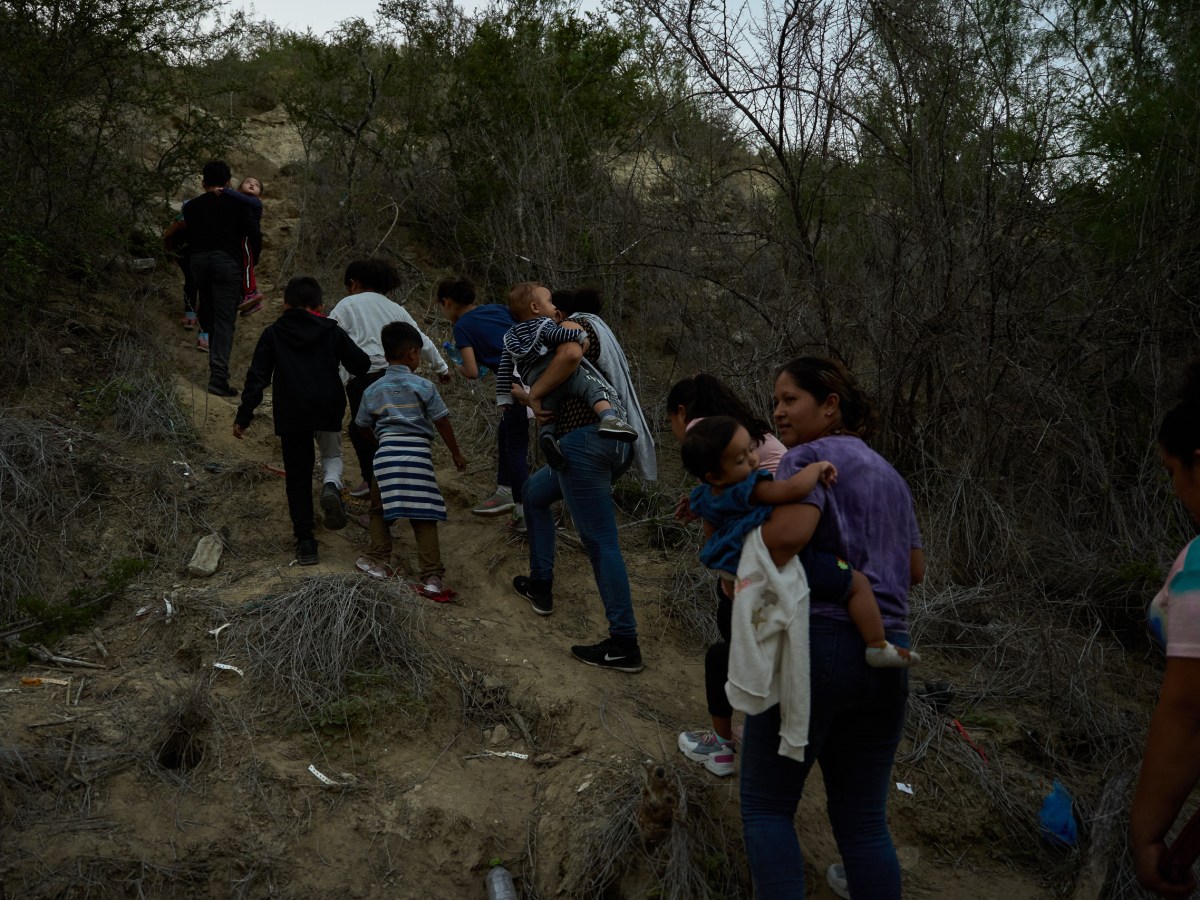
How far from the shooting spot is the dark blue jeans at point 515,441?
5.48 m

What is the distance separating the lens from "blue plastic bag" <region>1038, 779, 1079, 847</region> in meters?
3.87

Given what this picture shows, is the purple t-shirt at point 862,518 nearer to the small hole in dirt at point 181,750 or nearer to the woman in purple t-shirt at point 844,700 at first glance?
the woman in purple t-shirt at point 844,700

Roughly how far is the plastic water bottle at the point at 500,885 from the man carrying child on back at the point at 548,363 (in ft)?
5.51

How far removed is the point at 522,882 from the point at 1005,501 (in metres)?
3.94

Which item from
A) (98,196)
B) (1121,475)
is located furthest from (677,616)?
(98,196)

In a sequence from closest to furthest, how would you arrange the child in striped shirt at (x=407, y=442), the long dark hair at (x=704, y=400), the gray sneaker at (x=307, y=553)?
→ 1. the long dark hair at (x=704, y=400)
2. the child in striped shirt at (x=407, y=442)
3. the gray sneaker at (x=307, y=553)

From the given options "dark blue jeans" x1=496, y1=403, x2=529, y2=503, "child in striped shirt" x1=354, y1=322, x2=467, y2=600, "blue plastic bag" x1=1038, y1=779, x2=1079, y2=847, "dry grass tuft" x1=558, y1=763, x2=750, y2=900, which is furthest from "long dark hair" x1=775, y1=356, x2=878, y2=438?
"dark blue jeans" x1=496, y1=403, x2=529, y2=503

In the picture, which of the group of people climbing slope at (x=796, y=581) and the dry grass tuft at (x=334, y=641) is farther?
the dry grass tuft at (x=334, y=641)

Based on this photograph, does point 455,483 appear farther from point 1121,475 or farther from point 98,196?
point 1121,475

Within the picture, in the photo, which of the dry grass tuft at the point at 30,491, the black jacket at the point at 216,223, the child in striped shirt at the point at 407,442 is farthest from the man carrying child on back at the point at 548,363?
the black jacket at the point at 216,223

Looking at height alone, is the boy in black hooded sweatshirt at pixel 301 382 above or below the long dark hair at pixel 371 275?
below

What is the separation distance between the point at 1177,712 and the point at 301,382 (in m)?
4.32

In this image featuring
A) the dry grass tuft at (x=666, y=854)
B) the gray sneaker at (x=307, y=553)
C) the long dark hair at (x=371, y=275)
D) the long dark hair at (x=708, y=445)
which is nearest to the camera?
the long dark hair at (x=708, y=445)

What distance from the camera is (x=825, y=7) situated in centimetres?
558
